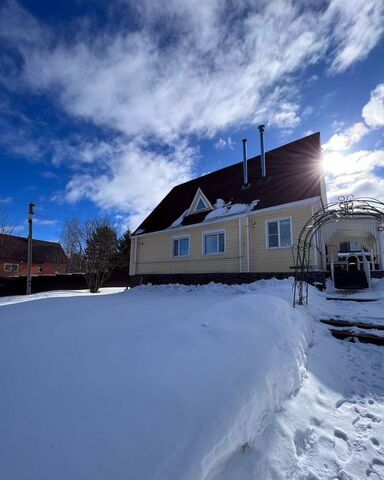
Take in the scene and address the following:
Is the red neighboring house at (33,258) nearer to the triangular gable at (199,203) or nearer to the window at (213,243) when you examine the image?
the triangular gable at (199,203)

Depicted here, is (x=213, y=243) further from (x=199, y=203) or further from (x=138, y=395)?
(x=138, y=395)

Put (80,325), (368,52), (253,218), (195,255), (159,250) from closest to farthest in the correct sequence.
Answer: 1. (80,325)
2. (368,52)
3. (253,218)
4. (195,255)
5. (159,250)

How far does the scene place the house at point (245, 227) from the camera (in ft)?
33.2

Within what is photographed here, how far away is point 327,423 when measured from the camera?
2.28m

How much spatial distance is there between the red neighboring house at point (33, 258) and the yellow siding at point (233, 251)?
24567 millimetres

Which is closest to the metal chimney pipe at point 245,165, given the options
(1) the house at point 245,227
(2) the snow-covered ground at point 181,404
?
(1) the house at point 245,227

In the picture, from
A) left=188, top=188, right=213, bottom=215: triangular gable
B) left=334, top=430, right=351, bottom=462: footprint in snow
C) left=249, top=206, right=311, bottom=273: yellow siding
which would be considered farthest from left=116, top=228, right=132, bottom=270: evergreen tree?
left=334, top=430, right=351, bottom=462: footprint in snow

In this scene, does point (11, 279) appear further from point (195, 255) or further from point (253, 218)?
point (253, 218)

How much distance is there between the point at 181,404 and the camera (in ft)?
5.28

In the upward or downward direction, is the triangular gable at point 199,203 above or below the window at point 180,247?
above

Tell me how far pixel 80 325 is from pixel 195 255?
10.1 m

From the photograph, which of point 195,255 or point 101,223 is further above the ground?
point 101,223

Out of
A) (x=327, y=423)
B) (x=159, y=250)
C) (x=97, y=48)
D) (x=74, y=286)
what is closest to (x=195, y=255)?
(x=159, y=250)

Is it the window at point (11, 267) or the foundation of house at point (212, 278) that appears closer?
the foundation of house at point (212, 278)
